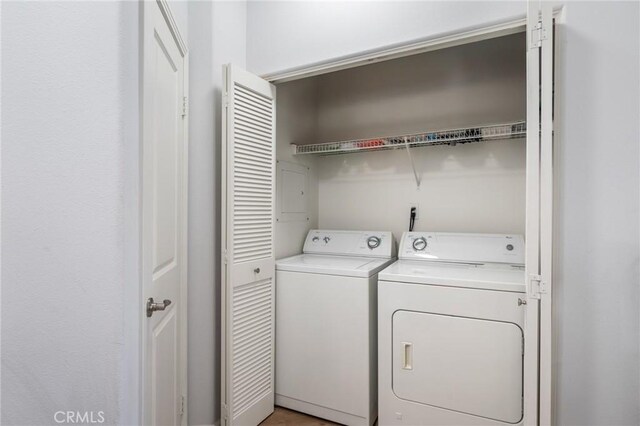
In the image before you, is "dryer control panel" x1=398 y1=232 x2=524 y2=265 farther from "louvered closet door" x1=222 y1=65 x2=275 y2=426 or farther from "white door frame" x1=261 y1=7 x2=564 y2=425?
"louvered closet door" x1=222 y1=65 x2=275 y2=426

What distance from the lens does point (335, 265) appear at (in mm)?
2217

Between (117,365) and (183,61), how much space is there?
1478 millimetres

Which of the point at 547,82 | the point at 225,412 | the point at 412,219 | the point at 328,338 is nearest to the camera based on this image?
the point at 547,82

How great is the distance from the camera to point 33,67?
2.61 feet

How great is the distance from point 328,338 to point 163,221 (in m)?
1.23

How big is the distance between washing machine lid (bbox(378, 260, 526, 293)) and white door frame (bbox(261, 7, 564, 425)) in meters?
0.38

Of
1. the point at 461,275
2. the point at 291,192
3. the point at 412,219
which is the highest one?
the point at 291,192

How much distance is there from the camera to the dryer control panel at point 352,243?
255 cm

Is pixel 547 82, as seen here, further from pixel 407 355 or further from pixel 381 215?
pixel 381 215

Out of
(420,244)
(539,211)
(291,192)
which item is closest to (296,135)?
(291,192)

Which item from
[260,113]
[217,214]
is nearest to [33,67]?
[217,214]

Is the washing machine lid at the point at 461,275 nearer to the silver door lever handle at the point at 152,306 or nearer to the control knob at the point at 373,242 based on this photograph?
the control knob at the point at 373,242

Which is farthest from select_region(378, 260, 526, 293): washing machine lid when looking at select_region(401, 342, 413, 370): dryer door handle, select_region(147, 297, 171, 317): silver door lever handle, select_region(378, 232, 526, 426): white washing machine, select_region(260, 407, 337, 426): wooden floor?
select_region(147, 297, 171, 317): silver door lever handle

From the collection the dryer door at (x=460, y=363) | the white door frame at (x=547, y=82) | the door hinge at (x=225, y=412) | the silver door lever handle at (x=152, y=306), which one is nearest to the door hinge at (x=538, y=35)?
the white door frame at (x=547, y=82)
